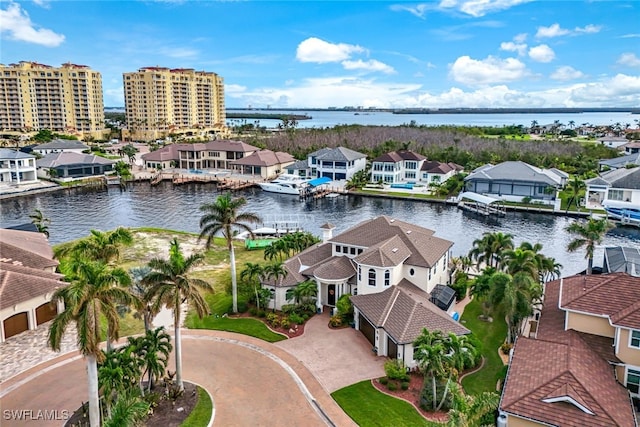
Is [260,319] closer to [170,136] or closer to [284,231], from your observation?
[284,231]

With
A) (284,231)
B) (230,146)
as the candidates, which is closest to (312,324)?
(284,231)

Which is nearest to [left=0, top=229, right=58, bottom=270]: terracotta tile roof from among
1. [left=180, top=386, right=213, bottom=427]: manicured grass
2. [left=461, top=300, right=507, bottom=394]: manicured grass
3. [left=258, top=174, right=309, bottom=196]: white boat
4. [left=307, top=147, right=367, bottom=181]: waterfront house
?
[left=180, top=386, right=213, bottom=427]: manicured grass

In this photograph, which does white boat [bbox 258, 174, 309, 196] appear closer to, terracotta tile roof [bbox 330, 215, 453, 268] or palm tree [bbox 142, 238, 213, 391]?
terracotta tile roof [bbox 330, 215, 453, 268]

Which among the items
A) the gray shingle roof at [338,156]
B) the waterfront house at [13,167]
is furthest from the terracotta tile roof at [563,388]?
the waterfront house at [13,167]

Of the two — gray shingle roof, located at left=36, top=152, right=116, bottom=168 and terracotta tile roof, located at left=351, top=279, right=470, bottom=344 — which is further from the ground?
gray shingle roof, located at left=36, top=152, right=116, bottom=168

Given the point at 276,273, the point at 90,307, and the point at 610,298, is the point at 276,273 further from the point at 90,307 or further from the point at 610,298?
the point at 610,298

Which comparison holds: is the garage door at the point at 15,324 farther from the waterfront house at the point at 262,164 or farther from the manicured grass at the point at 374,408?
the waterfront house at the point at 262,164
